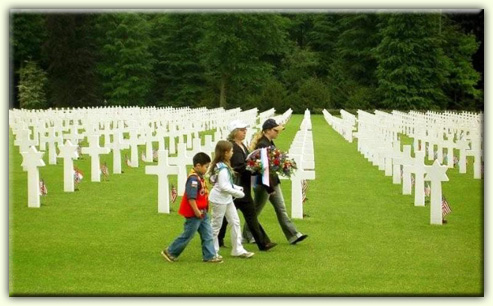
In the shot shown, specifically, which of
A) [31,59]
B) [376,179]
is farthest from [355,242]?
[31,59]

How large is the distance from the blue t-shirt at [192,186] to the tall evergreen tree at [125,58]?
26.4 m

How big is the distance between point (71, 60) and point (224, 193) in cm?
2296

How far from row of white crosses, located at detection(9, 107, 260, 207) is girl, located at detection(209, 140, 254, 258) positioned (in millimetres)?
5129

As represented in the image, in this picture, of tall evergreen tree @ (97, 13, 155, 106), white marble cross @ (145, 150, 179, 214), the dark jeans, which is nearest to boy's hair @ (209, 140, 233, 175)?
the dark jeans

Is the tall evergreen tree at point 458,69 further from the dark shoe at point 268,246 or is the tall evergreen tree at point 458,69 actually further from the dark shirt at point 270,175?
the dark shoe at point 268,246

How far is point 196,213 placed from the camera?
11.6 metres

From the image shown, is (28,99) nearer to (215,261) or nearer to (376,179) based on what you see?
(376,179)

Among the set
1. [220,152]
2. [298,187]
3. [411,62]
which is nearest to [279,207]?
[220,152]

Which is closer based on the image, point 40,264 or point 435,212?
point 40,264

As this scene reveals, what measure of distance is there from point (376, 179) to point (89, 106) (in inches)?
1031

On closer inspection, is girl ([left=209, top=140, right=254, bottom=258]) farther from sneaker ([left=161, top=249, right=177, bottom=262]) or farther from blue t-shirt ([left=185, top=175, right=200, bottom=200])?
sneaker ([left=161, top=249, right=177, bottom=262])

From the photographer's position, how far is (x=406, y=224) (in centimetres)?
1524

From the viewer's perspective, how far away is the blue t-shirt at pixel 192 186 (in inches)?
453

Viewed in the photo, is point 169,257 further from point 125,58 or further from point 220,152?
point 125,58
